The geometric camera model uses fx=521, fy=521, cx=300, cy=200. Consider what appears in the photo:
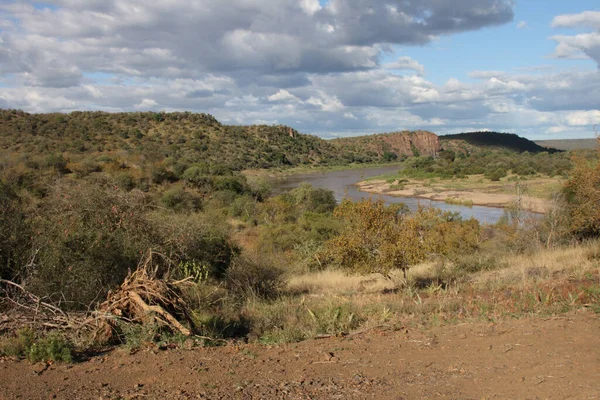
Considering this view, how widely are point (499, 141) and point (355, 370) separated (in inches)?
7481

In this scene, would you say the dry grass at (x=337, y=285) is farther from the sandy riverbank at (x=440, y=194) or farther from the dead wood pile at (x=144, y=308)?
the sandy riverbank at (x=440, y=194)

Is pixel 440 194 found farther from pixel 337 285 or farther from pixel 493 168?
pixel 337 285

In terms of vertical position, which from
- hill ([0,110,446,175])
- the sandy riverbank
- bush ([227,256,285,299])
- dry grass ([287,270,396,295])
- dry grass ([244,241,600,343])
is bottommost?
the sandy riverbank

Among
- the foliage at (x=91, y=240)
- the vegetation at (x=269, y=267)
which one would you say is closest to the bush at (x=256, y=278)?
the vegetation at (x=269, y=267)

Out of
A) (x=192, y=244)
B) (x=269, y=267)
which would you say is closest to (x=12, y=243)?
(x=192, y=244)

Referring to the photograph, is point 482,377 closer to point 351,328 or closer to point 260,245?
point 351,328

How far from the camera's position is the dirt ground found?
15.9 ft

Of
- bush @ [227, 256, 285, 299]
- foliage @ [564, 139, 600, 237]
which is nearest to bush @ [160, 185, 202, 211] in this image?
bush @ [227, 256, 285, 299]

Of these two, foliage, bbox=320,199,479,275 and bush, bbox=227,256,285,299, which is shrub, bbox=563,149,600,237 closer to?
foliage, bbox=320,199,479,275

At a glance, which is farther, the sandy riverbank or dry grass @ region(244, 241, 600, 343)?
the sandy riverbank

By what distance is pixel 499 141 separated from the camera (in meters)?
181

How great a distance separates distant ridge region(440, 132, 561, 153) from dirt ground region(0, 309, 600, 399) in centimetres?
17447

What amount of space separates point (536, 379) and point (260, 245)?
18166mm

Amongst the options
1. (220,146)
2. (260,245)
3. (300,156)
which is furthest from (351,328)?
(300,156)
